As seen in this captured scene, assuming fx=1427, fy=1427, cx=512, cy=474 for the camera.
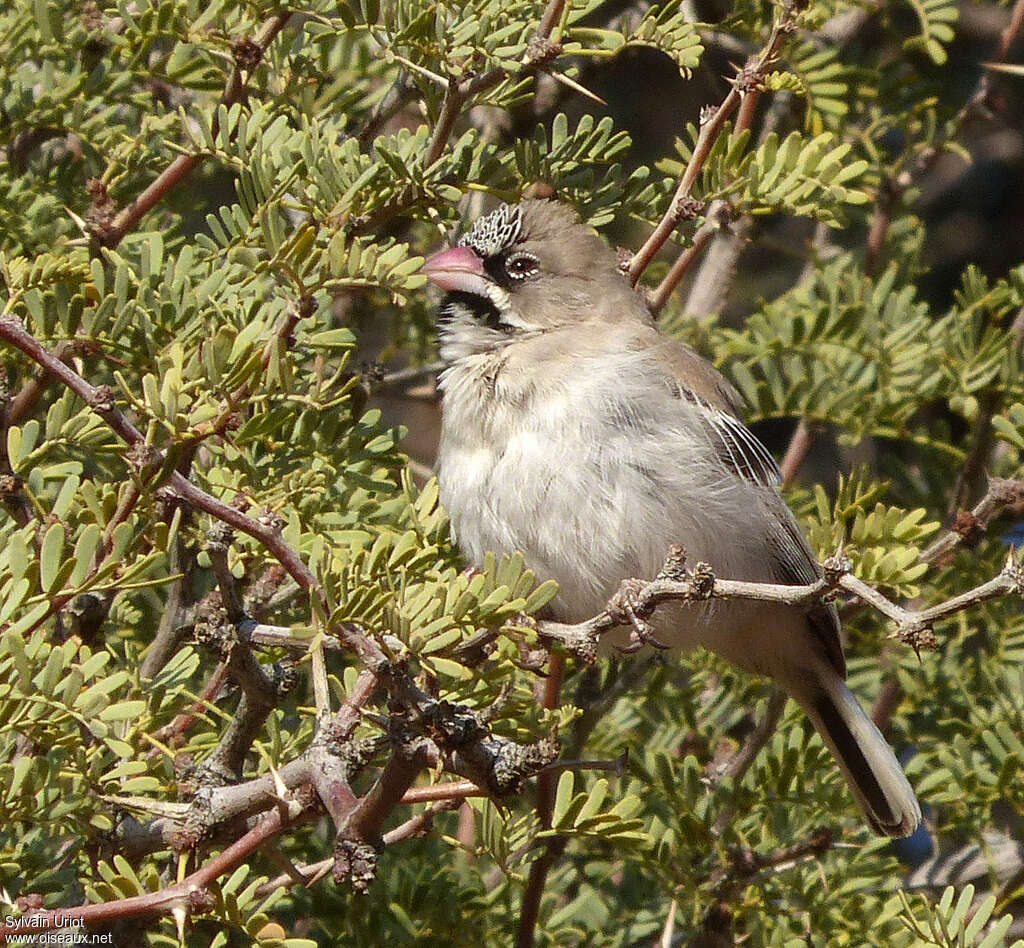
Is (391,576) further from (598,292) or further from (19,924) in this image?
(598,292)

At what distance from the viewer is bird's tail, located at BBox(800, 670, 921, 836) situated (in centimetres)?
380

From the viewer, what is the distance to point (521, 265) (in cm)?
435

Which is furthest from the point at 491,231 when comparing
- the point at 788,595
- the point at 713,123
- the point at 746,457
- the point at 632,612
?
the point at 788,595

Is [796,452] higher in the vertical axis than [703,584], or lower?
lower

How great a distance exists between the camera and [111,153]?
3.40m

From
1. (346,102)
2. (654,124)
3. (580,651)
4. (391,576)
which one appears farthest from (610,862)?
(654,124)

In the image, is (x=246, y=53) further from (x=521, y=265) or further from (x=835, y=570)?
(x=835, y=570)

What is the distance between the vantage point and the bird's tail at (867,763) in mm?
3799

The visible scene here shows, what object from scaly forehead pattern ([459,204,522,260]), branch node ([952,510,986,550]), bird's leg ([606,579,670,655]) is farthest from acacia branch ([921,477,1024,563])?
scaly forehead pattern ([459,204,522,260])

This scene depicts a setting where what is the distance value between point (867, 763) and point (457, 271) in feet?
5.90

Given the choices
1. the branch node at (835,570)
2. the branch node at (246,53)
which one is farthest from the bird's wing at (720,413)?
the branch node at (835,570)

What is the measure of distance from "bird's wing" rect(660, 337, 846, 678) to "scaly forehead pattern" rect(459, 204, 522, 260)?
0.58 metres

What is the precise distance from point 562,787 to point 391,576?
77cm

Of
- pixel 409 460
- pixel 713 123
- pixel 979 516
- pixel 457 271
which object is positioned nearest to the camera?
pixel 713 123
